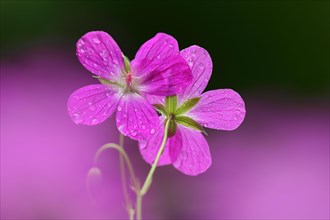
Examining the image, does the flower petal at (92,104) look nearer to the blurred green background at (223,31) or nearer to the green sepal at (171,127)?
the green sepal at (171,127)

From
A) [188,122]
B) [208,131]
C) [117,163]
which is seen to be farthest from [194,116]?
[208,131]

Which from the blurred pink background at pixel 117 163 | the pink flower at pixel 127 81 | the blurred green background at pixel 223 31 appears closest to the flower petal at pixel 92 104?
the pink flower at pixel 127 81

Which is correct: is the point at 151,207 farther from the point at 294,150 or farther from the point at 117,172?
the point at 294,150

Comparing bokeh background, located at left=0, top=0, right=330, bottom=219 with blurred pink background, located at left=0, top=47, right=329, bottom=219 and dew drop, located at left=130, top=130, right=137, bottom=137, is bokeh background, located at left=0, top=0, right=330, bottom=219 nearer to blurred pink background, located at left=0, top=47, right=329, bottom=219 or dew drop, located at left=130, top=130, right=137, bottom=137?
blurred pink background, located at left=0, top=47, right=329, bottom=219

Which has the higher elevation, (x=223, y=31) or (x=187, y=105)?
(x=223, y=31)

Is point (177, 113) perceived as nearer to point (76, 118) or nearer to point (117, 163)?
point (76, 118)
